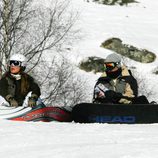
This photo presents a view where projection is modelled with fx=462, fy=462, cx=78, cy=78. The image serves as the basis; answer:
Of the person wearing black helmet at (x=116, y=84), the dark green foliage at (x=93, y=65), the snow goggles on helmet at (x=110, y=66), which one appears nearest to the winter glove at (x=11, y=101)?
the person wearing black helmet at (x=116, y=84)

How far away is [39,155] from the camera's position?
4574mm

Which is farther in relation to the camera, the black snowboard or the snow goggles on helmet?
the snow goggles on helmet

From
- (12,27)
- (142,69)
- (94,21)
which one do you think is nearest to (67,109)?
(12,27)

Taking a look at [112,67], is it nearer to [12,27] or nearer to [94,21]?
[12,27]

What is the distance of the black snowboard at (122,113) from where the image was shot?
7844 millimetres

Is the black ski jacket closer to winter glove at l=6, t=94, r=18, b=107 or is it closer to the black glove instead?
winter glove at l=6, t=94, r=18, b=107

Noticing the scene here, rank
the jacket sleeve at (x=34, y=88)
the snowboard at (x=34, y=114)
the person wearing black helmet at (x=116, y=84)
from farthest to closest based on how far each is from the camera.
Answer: the jacket sleeve at (x=34, y=88), the person wearing black helmet at (x=116, y=84), the snowboard at (x=34, y=114)

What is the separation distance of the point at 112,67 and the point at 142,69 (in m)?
18.7

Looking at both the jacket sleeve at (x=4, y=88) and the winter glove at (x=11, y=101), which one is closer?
the winter glove at (x=11, y=101)

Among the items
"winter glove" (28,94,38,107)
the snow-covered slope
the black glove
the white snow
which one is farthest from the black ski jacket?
the snow-covered slope

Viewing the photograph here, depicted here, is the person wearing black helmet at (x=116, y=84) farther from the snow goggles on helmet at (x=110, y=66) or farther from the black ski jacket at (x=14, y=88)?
the black ski jacket at (x=14, y=88)

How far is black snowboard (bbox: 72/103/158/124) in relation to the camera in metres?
7.84

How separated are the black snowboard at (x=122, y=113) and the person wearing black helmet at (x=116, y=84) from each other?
0.36 metres

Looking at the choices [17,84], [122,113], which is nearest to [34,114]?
[17,84]
